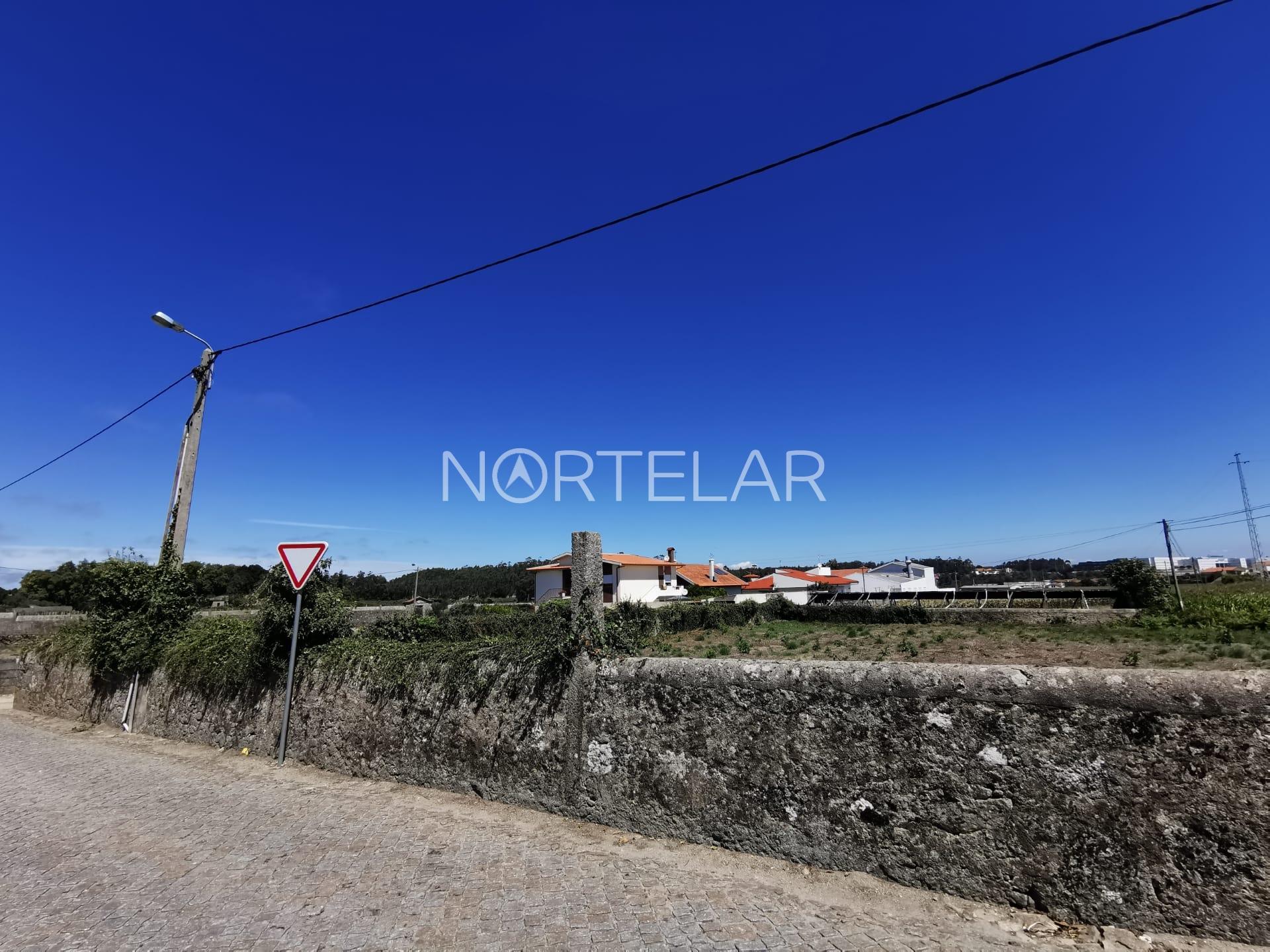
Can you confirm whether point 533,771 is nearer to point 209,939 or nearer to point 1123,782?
point 209,939

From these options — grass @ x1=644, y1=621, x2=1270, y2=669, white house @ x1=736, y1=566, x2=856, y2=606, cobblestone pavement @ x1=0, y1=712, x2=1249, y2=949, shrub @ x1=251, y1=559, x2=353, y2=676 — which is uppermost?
white house @ x1=736, y1=566, x2=856, y2=606

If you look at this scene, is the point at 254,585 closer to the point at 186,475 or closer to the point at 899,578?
the point at 186,475

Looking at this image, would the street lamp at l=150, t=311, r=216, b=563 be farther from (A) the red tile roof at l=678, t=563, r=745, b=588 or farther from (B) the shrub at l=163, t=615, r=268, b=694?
(A) the red tile roof at l=678, t=563, r=745, b=588

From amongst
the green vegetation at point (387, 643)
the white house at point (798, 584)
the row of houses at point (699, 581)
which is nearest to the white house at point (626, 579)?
the row of houses at point (699, 581)

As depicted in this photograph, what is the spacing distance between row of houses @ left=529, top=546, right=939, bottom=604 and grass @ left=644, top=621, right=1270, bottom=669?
71.7 feet

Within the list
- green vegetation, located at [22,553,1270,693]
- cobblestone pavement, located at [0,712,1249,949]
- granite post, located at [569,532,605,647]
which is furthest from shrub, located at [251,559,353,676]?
granite post, located at [569,532,605,647]

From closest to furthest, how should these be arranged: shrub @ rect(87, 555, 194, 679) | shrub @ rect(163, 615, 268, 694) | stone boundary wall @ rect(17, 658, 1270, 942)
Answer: stone boundary wall @ rect(17, 658, 1270, 942) < shrub @ rect(163, 615, 268, 694) < shrub @ rect(87, 555, 194, 679)

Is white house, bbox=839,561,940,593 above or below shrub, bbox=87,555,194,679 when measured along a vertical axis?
above

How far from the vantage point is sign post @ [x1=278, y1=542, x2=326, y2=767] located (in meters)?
6.29

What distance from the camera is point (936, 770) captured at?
3.20 metres

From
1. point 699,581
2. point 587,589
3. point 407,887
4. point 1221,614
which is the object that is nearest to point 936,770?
point 587,589

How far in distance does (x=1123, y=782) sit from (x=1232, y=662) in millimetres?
13246

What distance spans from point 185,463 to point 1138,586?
116ft

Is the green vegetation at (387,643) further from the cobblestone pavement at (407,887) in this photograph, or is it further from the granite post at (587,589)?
the cobblestone pavement at (407,887)
